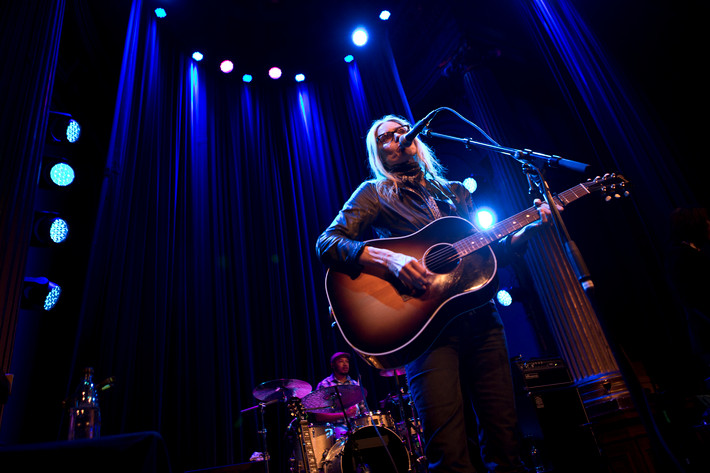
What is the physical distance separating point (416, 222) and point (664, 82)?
19.4 ft

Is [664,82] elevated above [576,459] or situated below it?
above

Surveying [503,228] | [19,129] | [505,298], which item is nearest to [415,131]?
[503,228]

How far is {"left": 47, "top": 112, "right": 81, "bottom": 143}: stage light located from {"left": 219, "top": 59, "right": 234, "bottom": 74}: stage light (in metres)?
2.75

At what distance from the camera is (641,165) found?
3.83 metres

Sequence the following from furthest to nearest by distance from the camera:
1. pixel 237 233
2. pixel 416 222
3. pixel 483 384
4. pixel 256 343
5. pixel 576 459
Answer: pixel 237 233
pixel 256 343
pixel 576 459
pixel 416 222
pixel 483 384

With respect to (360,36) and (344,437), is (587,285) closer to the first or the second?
(344,437)

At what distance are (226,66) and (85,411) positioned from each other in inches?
202

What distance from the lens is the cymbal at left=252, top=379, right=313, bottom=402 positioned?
393 centimetres

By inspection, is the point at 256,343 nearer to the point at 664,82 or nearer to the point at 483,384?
the point at 483,384

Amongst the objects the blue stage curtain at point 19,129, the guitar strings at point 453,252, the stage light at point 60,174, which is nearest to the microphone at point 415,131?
the guitar strings at point 453,252

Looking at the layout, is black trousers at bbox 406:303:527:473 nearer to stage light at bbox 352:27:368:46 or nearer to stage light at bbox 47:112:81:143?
stage light at bbox 47:112:81:143

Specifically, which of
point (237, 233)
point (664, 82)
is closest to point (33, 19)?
point (237, 233)

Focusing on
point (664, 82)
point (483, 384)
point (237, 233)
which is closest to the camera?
point (483, 384)

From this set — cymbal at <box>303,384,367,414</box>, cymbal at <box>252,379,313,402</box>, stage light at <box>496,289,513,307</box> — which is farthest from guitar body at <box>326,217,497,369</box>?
stage light at <box>496,289,513,307</box>
